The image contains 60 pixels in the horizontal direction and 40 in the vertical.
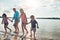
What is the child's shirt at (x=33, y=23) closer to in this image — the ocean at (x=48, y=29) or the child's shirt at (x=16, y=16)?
the ocean at (x=48, y=29)

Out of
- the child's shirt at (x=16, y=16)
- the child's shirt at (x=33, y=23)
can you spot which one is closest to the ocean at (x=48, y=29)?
the child's shirt at (x=33, y=23)

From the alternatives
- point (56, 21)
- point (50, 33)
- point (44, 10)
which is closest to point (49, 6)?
point (44, 10)

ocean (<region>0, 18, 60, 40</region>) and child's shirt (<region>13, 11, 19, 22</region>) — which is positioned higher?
child's shirt (<region>13, 11, 19, 22</region>)

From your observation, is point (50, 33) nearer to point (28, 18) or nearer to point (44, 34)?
point (44, 34)

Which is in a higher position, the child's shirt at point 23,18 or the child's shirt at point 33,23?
the child's shirt at point 23,18

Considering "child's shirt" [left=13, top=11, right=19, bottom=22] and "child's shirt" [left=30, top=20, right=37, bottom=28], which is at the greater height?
"child's shirt" [left=13, top=11, right=19, bottom=22]

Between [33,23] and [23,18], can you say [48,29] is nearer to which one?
[33,23]

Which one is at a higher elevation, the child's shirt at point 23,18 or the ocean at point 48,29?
the child's shirt at point 23,18

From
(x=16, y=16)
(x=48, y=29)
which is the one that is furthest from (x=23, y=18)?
(x=48, y=29)

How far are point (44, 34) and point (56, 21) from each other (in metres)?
0.18

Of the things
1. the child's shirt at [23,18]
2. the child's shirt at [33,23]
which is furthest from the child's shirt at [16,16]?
the child's shirt at [33,23]

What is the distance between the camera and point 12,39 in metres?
1.60

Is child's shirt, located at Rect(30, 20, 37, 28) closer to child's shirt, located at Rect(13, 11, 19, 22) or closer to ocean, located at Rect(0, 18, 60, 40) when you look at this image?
ocean, located at Rect(0, 18, 60, 40)

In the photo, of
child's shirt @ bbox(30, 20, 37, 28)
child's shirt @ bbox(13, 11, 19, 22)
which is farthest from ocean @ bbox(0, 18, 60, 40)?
child's shirt @ bbox(13, 11, 19, 22)
